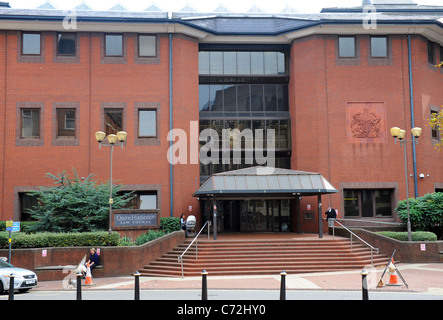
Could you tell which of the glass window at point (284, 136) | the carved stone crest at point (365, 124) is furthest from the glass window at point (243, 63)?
the carved stone crest at point (365, 124)

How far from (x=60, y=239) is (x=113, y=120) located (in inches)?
396

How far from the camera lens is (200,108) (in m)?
32.6

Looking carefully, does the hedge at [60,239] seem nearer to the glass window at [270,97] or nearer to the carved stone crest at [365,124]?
the glass window at [270,97]

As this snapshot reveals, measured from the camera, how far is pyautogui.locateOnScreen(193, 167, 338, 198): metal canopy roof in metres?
25.1

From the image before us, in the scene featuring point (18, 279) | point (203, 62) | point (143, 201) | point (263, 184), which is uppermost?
point (203, 62)

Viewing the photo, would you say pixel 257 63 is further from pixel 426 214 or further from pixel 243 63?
pixel 426 214

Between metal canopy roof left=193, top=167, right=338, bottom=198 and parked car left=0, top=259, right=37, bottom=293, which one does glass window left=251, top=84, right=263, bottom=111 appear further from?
parked car left=0, top=259, right=37, bottom=293

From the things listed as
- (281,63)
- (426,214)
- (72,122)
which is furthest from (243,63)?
(426,214)

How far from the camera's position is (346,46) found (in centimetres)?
3169

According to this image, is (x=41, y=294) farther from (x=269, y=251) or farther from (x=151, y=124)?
(x=151, y=124)

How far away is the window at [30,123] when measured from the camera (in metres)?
30.0

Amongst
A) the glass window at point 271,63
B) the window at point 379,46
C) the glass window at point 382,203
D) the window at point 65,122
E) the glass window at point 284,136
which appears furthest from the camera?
the glass window at point 271,63

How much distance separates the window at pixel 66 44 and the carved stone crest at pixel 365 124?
17.8 metres

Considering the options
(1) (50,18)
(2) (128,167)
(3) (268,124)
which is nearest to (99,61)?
(1) (50,18)
